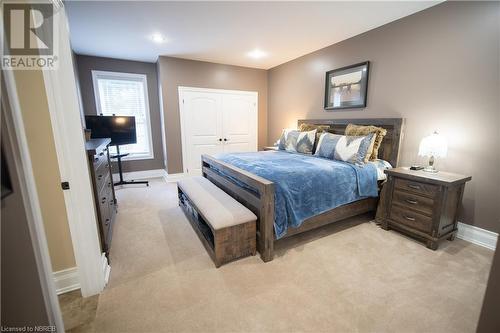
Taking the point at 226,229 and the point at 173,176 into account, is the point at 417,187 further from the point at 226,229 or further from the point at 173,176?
the point at 173,176

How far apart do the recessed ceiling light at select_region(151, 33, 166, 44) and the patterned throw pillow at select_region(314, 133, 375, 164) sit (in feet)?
9.72

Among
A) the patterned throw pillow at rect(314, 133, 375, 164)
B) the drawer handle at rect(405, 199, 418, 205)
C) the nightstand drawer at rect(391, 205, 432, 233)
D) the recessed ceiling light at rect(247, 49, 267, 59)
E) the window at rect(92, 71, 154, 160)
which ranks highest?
the recessed ceiling light at rect(247, 49, 267, 59)

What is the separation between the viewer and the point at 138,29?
119 inches

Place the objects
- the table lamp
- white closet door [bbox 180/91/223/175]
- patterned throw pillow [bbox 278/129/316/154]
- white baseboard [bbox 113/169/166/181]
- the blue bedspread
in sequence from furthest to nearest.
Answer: white baseboard [bbox 113/169/166/181], white closet door [bbox 180/91/223/175], patterned throw pillow [bbox 278/129/316/154], the table lamp, the blue bedspread

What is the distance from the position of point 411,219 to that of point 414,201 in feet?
0.67

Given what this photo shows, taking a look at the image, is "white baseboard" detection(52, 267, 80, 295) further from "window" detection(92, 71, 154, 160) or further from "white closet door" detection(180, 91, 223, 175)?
"window" detection(92, 71, 154, 160)

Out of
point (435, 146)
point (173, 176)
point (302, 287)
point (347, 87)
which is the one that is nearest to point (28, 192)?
point (302, 287)

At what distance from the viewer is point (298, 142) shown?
3.62 metres

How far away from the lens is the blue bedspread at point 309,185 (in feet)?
6.75

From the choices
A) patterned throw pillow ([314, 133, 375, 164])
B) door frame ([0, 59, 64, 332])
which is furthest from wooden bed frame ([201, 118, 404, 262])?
door frame ([0, 59, 64, 332])

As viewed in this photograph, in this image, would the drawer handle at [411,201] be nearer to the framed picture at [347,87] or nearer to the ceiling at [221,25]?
the framed picture at [347,87]

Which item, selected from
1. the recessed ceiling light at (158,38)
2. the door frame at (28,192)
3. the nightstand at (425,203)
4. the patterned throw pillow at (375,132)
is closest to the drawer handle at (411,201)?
the nightstand at (425,203)

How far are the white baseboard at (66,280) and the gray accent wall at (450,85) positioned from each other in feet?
12.3

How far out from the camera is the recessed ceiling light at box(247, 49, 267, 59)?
3.98m
